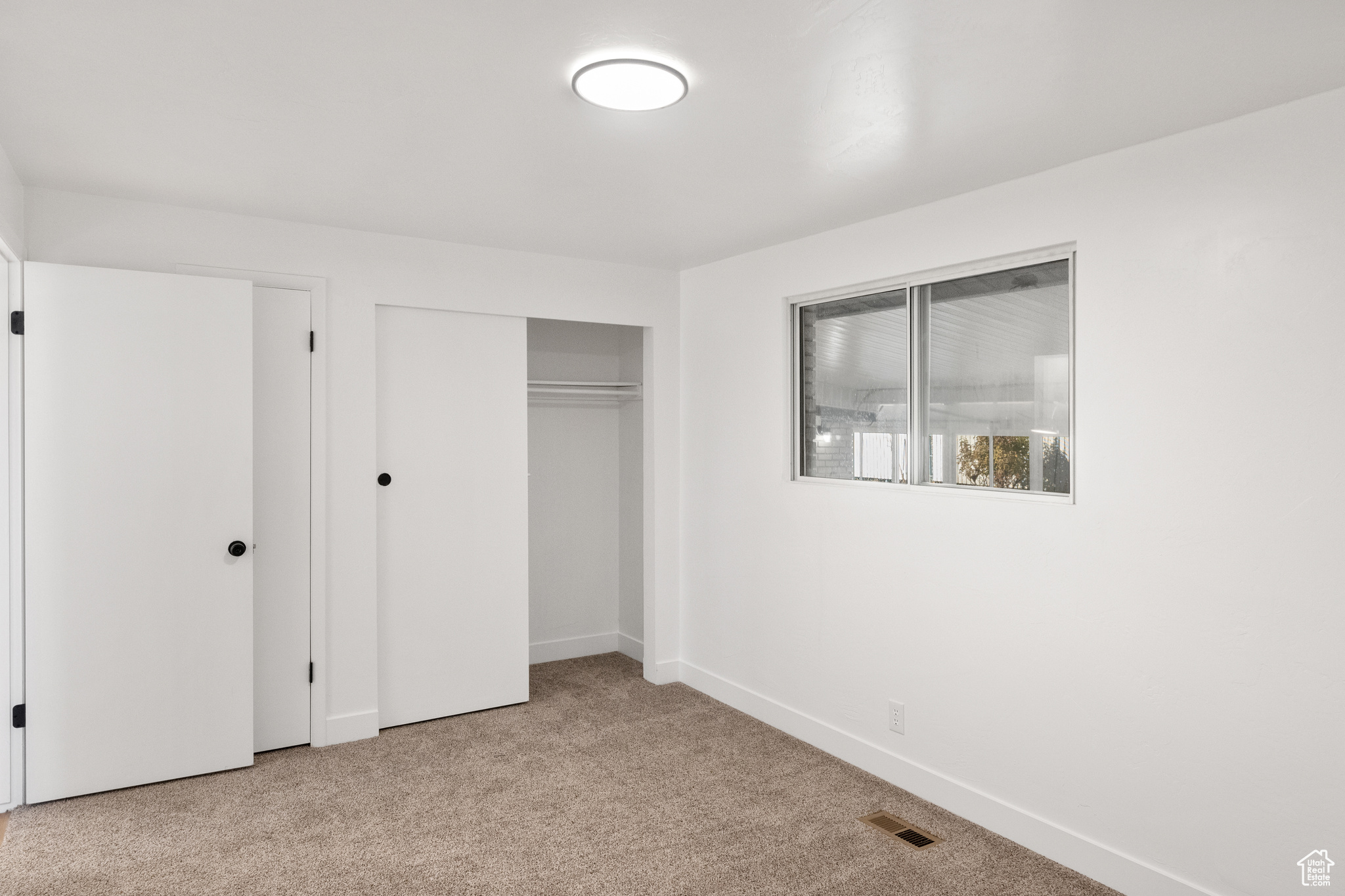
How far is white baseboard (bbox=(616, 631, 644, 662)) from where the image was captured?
5148 millimetres

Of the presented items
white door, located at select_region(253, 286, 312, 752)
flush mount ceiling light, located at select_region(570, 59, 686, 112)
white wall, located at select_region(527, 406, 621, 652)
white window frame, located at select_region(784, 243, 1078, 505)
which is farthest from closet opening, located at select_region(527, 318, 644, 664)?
flush mount ceiling light, located at select_region(570, 59, 686, 112)

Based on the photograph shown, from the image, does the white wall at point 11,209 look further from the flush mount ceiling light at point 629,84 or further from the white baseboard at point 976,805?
the white baseboard at point 976,805

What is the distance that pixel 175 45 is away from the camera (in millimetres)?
1966

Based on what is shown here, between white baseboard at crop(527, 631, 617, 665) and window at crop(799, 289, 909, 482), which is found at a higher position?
window at crop(799, 289, 909, 482)

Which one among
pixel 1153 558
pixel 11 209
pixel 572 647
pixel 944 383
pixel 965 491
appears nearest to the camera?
pixel 1153 558

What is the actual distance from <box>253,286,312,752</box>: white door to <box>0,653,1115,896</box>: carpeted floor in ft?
0.72

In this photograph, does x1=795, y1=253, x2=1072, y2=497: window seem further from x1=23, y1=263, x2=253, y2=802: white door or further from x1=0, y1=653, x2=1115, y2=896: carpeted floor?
x1=23, y1=263, x2=253, y2=802: white door

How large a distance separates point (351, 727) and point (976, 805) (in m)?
2.70

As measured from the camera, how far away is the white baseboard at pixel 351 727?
12.2ft

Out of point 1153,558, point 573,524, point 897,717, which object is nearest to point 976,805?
point 897,717

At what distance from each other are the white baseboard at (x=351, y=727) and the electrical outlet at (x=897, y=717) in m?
2.33

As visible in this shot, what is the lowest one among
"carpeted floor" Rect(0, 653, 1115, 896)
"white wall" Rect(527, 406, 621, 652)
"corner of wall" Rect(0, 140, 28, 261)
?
"carpeted floor" Rect(0, 653, 1115, 896)

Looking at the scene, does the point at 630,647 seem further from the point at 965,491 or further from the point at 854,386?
the point at 965,491

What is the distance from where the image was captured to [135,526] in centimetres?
320
